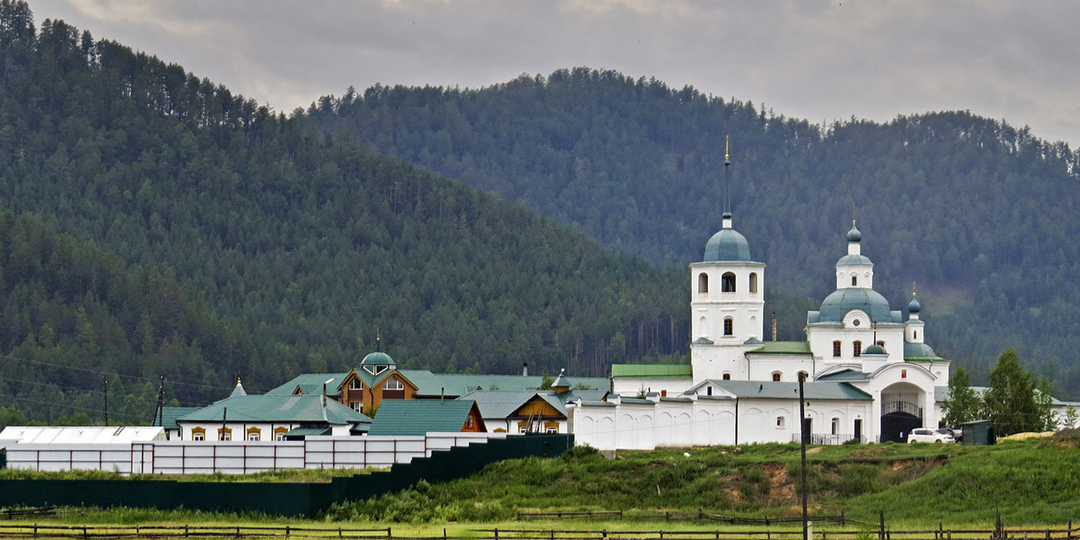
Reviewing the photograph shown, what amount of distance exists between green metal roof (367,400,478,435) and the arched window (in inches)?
883

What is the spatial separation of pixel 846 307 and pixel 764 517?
34.9m

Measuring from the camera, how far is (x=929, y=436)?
7112cm

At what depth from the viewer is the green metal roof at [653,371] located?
82.7m

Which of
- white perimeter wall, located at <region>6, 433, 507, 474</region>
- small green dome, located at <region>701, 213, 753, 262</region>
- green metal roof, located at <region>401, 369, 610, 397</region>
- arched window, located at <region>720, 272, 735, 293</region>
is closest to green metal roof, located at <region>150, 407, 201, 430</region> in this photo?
green metal roof, located at <region>401, 369, 610, 397</region>

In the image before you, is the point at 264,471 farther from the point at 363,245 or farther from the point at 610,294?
the point at 363,245

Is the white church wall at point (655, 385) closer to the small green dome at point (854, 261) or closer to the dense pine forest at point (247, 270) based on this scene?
the small green dome at point (854, 261)

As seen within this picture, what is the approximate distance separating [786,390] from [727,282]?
11.7m

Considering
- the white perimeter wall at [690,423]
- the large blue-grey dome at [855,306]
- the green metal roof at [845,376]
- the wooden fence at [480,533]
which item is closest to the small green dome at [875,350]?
the green metal roof at [845,376]

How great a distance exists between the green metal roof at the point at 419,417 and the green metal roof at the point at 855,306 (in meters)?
24.5

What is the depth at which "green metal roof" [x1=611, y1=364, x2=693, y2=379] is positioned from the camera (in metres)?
82.7

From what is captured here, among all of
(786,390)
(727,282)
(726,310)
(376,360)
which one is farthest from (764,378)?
(376,360)

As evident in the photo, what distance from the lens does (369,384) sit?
8456 cm

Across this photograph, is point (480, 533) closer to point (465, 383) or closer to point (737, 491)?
point (737, 491)

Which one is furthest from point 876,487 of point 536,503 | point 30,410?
point 30,410
